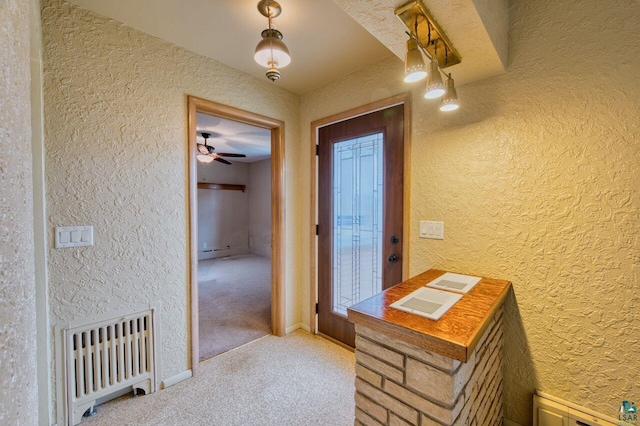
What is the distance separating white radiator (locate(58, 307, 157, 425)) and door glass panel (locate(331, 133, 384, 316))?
154 centimetres

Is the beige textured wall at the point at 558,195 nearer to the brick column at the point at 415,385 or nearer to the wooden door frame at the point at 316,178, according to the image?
the wooden door frame at the point at 316,178

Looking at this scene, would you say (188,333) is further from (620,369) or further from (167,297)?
(620,369)

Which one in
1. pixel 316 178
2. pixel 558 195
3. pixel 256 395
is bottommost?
pixel 256 395

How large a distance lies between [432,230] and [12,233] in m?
1.94

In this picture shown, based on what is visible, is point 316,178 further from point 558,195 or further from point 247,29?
point 558,195

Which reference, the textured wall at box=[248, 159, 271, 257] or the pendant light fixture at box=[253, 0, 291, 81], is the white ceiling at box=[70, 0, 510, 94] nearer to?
the pendant light fixture at box=[253, 0, 291, 81]

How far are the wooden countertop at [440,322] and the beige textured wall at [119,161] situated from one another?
1511 millimetres

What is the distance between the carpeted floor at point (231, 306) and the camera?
2566 millimetres

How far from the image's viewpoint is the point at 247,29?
176cm

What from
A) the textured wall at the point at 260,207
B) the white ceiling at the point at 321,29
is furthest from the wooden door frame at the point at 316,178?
the textured wall at the point at 260,207

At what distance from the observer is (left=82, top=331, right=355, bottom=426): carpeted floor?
1.62 meters

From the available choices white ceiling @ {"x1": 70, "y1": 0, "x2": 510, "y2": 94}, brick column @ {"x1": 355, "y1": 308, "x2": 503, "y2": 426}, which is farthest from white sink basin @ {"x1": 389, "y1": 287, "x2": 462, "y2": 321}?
white ceiling @ {"x1": 70, "y1": 0, "x2": 510, "y2": 94}

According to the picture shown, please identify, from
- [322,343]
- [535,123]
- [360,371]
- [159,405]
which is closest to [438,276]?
[360,371]

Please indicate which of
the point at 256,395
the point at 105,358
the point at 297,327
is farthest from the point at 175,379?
the point at 297,327
